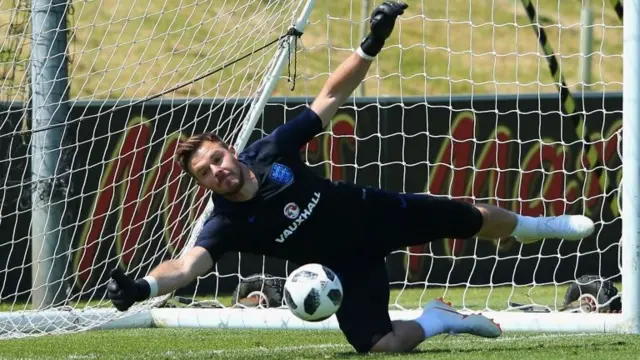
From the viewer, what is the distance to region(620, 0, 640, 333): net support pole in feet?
25.5

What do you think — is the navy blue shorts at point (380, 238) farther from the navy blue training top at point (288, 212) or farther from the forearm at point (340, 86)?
the forearm at point (340, 86)

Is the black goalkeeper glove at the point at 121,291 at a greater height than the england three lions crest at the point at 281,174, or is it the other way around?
the england three lions crest at the point at 281,174

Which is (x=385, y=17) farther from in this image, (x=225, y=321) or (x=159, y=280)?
(x=225, y=321)

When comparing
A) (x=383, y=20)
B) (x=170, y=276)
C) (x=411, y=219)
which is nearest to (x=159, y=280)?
(x=170, y=276)

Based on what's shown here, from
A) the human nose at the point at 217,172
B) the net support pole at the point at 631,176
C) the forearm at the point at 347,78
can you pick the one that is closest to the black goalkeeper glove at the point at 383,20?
the forearm at the point at 347,78

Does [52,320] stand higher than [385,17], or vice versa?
[385,17]

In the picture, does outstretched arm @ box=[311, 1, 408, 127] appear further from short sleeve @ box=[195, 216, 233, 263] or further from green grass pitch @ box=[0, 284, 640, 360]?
green grass pitch @ box=[0, 284, 640, 360]

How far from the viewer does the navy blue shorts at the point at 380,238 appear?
6.86 meters

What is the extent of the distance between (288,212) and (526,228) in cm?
151

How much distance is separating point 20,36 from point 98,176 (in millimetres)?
2914

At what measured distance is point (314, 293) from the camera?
6297 millimetres

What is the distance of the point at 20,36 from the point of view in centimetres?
902

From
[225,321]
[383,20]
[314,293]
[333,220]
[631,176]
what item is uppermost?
[383,20]

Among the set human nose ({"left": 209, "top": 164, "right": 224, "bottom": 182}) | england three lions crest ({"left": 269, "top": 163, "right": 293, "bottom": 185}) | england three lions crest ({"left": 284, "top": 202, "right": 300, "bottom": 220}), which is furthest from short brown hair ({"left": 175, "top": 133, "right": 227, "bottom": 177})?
england three lions crest ({"left": 284, "top": 202, "right": 300, "bottom": 220})
